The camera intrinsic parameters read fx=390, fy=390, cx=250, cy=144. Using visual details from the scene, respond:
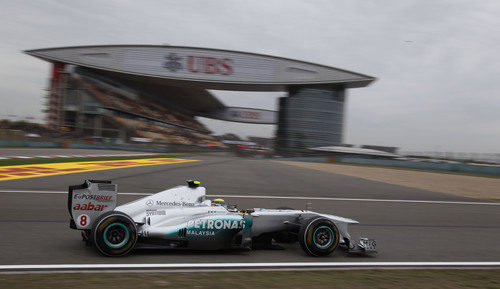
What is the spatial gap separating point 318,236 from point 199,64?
60389mm

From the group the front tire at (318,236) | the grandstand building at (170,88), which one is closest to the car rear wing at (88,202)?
the front tire at (318,236)

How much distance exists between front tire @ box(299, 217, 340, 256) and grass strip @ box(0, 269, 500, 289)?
0.58 meters

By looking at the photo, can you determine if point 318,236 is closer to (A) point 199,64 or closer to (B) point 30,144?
(B) point 30,144

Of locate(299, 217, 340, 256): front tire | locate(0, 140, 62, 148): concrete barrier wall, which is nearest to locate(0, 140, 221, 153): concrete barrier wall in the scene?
locate(0, 140, 62, 148): concrete barrier wall

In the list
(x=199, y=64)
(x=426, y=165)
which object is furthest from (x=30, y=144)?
(x=199, y=64)

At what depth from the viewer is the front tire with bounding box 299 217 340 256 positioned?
4.97m

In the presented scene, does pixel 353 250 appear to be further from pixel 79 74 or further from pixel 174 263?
pixel 79 74

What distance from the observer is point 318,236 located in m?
5.05

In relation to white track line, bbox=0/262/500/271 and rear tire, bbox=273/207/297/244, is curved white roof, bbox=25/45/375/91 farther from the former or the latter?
white track line, bbox=0/262/500/271

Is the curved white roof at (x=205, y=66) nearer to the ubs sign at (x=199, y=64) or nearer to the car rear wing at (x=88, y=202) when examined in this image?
the ubs sign at (x=199, y=64)

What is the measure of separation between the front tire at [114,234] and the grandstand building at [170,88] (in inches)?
1774

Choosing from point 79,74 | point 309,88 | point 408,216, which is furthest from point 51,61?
point 408,216

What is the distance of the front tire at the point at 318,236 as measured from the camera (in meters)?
4.97

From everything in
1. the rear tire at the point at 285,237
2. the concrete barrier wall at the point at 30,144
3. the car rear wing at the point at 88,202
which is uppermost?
the concrete barrier wall at the point at 30,144
